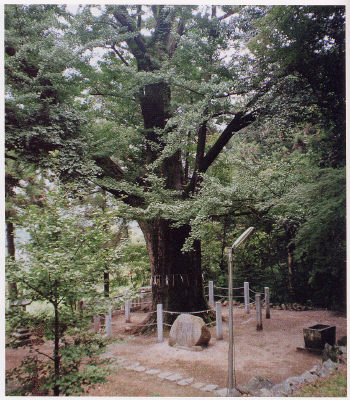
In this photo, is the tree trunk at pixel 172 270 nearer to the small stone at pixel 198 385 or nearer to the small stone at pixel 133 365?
the small stone at pixel 133 365

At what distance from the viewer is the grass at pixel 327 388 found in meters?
2.83

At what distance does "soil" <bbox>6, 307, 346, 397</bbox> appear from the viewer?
325cm

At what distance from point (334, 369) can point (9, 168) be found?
20.8 ft

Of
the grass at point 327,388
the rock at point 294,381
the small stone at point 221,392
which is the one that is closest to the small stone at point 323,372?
the grass at point 327,388

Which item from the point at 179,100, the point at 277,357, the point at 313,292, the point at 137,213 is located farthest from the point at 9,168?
the point at 313,292

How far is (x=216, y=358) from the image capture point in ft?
13.7

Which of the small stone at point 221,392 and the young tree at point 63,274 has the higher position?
the young tree at point 63,274

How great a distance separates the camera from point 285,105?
4195 mm

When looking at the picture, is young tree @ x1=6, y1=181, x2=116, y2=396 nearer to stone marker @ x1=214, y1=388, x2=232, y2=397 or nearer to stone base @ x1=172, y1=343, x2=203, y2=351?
stone marker @ x1=214, y1=388, x2=232, y2=397

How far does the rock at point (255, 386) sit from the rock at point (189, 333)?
4.65ft

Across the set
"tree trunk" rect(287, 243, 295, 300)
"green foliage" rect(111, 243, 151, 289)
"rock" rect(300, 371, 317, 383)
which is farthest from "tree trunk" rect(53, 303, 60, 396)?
"tree trunk" rect(287, 243, 295, 300)

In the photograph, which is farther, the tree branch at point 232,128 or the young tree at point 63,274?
the tree branch at point 232,128

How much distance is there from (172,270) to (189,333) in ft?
4.26

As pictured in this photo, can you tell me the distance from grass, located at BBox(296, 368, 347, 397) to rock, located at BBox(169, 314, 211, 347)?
1830 mm
